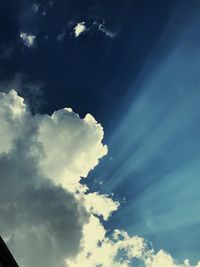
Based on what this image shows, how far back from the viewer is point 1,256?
39469mm

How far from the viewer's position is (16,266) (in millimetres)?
39969

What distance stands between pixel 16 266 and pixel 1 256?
5.74 feet
